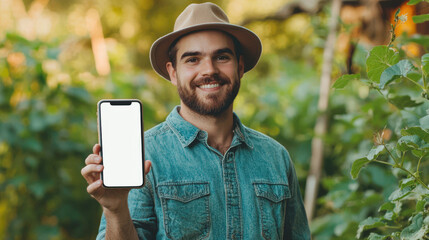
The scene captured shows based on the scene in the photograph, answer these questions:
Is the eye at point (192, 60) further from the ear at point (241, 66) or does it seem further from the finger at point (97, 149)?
the finger at point (97, 149)

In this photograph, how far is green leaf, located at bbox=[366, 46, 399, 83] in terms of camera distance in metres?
1.50

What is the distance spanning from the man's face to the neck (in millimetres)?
42

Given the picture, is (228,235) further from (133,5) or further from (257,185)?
(133,5)

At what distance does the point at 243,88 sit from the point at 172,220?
4924 mm

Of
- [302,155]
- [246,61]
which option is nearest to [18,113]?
[302,155]

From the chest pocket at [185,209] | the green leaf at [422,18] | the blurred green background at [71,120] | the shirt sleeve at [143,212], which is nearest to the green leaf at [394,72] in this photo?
the green leaf at [422,18]

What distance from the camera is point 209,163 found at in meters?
1.83

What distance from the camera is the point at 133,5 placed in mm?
9516

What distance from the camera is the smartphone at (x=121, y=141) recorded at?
149 cm

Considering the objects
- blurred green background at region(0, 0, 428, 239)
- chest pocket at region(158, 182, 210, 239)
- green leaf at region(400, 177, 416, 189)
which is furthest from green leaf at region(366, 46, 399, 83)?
blurred green background at region(0, 0, 428, 239)

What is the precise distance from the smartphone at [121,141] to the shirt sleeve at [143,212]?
0.18 meters

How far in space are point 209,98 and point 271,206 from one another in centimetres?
44

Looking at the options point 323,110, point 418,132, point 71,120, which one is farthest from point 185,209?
point 71,120

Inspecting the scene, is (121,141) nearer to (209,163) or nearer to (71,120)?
(209,163)
